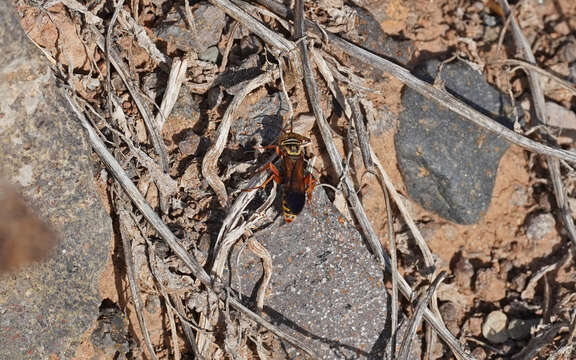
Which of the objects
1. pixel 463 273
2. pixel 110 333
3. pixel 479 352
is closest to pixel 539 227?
pixel 463 273

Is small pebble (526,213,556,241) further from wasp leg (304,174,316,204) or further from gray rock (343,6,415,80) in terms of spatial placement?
wasp leg (304,174,316,204)

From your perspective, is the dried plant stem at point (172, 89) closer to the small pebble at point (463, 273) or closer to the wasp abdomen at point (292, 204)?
the wasp abdomen at point (292, 204)

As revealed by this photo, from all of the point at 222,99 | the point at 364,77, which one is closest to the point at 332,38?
the point at 364,77

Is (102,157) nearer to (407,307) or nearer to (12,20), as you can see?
(12,20)

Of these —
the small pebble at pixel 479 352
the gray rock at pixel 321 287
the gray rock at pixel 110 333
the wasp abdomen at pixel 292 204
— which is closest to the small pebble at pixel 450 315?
the small pebble at pixel 479 352

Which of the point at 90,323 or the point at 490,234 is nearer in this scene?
the point at 90,323

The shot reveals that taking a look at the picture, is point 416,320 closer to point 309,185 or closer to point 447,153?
point 309,185

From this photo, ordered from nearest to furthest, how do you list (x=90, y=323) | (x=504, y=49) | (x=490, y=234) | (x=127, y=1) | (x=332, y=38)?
(x=90, y=323) < (x=127, y=1) < (x=332, y=38) < (x=490, y=234) < (x=504, y=49)
